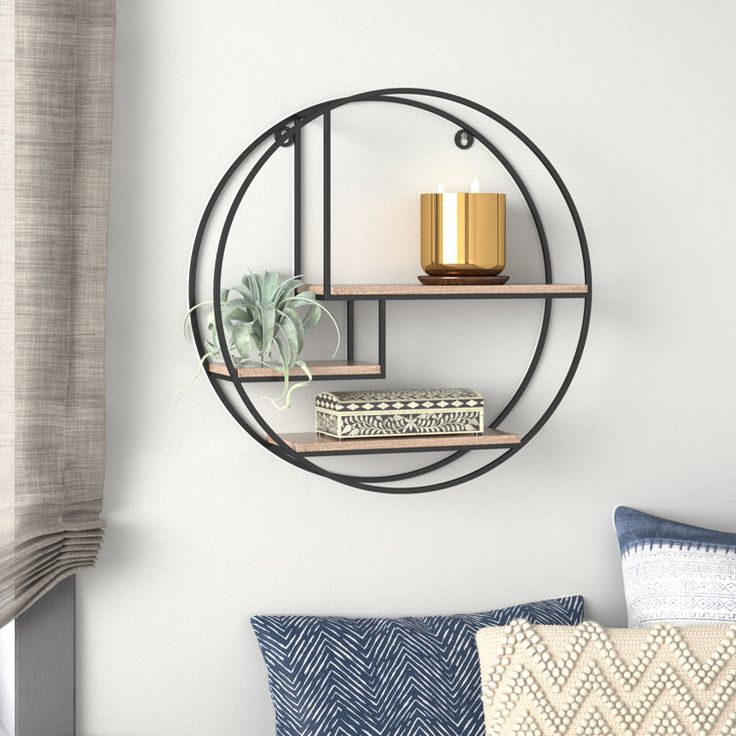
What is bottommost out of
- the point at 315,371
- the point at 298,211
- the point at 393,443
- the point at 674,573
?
the point at 674,573

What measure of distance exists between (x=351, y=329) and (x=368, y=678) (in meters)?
→ 0.55

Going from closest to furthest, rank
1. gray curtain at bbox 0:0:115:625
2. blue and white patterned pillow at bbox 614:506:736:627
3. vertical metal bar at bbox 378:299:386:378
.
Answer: gray curtain at bbox 0:0:115:625
vertical metal bar at bbox 378:299:386:378
blue and white patterned pillow at bbox 614:506:736:627

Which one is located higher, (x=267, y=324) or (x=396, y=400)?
(x=267, y=324)

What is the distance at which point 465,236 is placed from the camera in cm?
146

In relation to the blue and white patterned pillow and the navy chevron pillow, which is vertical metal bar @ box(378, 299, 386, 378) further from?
the blue and white patterned pillow

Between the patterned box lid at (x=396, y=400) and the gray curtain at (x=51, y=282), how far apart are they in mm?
349

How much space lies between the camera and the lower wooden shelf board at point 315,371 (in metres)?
1.39

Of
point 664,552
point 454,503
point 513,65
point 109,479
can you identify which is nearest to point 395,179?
point 513,65

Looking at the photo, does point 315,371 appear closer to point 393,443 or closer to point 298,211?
point 393,443

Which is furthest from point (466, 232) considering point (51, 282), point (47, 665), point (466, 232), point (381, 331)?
point (47, 665)

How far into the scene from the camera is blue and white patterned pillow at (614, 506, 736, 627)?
1.58m

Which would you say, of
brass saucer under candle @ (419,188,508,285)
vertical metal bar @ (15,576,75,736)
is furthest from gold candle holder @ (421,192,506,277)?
vertical metal bar @ (15,576,75,736)

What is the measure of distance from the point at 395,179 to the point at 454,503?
0.56 m

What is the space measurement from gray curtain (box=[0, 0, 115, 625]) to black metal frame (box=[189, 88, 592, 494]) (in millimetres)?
182
